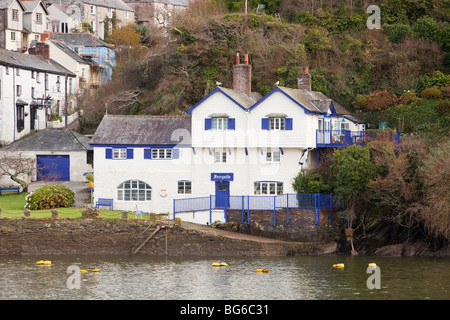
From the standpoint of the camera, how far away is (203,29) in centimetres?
7425

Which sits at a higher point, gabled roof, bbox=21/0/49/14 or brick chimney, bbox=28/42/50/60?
gabled roof, bbox=21/0/49/14

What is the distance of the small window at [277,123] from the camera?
185ft

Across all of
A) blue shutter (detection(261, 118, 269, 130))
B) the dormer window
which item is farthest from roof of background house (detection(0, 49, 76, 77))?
blue shutter (detection(261, 118, 269, 130))

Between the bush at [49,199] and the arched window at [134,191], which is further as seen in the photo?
the arched window at [134,191]

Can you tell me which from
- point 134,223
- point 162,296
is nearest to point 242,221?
point 134,223

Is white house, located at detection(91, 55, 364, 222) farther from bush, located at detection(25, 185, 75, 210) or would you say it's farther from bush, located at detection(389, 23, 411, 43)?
bush, located at detection(389, 23, 411, 43)

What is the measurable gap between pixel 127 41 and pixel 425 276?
228 ft

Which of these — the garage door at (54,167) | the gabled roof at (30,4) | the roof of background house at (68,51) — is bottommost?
the garage door at (54,167)

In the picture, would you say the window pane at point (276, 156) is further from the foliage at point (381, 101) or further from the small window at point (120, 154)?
the foliage at point (381, 101)

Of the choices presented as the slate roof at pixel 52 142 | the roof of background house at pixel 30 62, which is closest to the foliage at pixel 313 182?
the slate roof at pixel 52 142

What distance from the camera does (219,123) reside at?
2250 inches

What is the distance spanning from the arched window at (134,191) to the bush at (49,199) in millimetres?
3388

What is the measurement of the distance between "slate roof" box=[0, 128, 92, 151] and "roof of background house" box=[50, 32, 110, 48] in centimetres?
3028

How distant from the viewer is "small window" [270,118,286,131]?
56312mm
